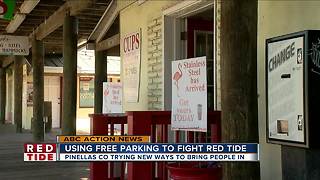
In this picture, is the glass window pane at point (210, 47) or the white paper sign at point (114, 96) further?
the white paper sign at point (114, 96)

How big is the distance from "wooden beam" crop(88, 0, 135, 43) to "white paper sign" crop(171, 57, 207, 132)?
201 inches

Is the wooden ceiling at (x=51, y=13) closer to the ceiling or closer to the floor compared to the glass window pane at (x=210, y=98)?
closer to the ceiling

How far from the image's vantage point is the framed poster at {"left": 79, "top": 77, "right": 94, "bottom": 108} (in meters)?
27.8

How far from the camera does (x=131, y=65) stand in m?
9.97

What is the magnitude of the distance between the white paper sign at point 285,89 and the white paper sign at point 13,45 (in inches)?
556

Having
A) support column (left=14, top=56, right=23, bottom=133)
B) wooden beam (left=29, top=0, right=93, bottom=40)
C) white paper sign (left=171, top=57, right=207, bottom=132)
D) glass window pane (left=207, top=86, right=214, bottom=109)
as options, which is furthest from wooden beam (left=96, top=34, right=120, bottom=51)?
support column (left=14, top=56, right=23, bottom=133)

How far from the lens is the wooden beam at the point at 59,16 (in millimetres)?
12290

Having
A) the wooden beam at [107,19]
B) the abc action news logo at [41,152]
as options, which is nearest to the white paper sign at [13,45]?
the wooden beam at [107,19]

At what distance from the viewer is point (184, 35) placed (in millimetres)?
8352

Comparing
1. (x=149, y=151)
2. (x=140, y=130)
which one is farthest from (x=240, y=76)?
(x=140, y=130)

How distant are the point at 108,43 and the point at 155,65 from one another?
510cm

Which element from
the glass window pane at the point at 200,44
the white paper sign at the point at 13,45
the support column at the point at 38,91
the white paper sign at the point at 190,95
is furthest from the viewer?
the white paper sign at the point at 13,45

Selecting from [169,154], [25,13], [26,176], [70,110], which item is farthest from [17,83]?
[169,154]

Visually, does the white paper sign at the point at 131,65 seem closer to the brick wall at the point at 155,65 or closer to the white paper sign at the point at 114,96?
the white paper sign at the point at 114,96
